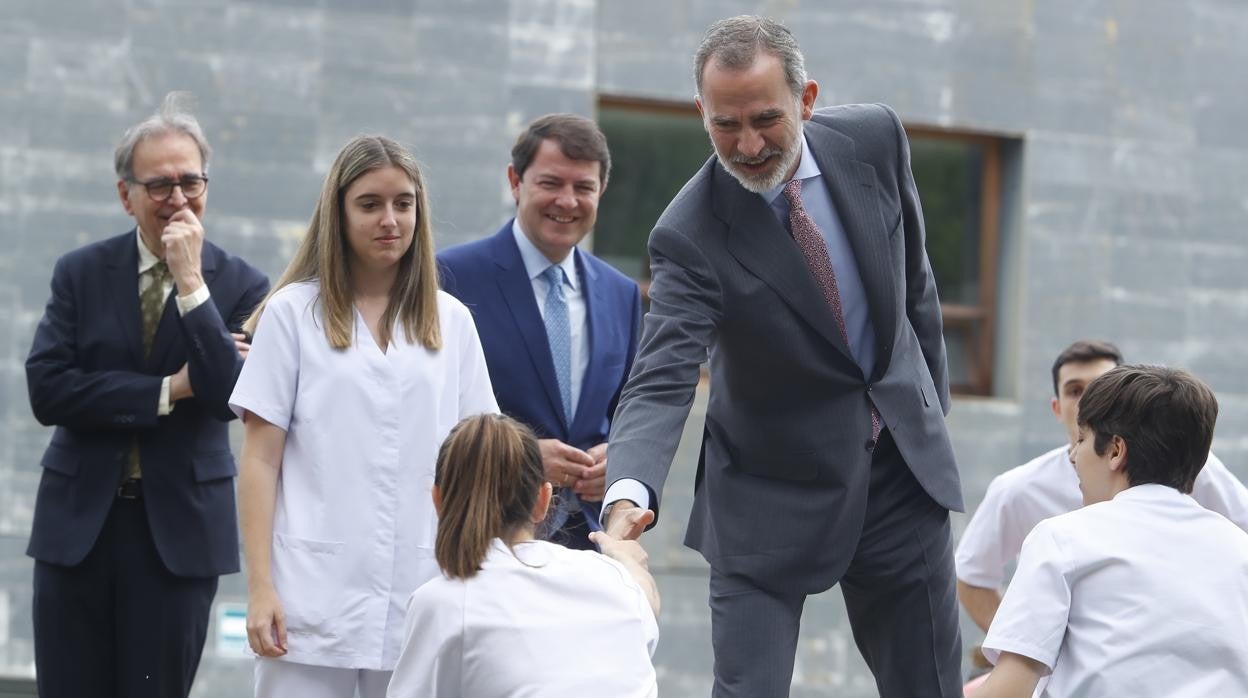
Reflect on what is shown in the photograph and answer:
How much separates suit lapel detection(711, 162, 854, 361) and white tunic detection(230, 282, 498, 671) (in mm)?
809

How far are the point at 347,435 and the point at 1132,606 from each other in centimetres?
177

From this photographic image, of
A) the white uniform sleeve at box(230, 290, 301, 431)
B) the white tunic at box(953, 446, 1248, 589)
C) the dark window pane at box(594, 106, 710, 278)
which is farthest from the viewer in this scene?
the dark window pane at box(594, 106, 710, 278)

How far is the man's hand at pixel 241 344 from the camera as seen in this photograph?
449cm

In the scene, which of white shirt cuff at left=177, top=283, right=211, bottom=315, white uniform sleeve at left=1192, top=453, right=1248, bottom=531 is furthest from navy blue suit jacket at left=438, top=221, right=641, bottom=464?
white uniform sleeve at left=1192, top=453, right=1248, bottom=531

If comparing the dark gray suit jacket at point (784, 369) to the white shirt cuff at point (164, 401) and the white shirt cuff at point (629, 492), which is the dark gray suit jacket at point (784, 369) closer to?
the white shirt cuff at point (629, 492)

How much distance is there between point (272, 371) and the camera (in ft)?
12.7

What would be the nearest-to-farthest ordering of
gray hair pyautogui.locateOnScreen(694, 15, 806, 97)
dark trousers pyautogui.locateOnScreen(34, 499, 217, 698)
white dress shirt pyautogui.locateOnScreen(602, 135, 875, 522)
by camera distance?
gray hair pyautogui.locateOnScreen(694, 15, 806, 97) < white dress shirt pyautogui.locateOnScreen(602, 135, 875, 522) < dark trousers pyautogui.locateOnScreen(34, 499, 217, 698)

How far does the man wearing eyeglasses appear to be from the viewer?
4.32 meters

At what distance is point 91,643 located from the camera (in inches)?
170

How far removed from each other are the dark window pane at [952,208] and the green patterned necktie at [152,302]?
18.3ft

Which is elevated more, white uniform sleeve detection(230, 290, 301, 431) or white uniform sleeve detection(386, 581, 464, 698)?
white uniform sleeve detection(230, 290, 301, 431)

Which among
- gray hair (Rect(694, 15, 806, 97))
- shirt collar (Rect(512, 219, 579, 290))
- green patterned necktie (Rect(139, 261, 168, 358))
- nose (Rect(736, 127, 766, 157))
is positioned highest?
gray hair (Rect(694, 15, 806, 97))

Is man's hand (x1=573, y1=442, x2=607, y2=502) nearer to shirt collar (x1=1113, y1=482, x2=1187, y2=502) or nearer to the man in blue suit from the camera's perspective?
the man in blue suit

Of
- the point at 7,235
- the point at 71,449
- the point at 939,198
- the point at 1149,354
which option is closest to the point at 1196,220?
the point at 1149,354
